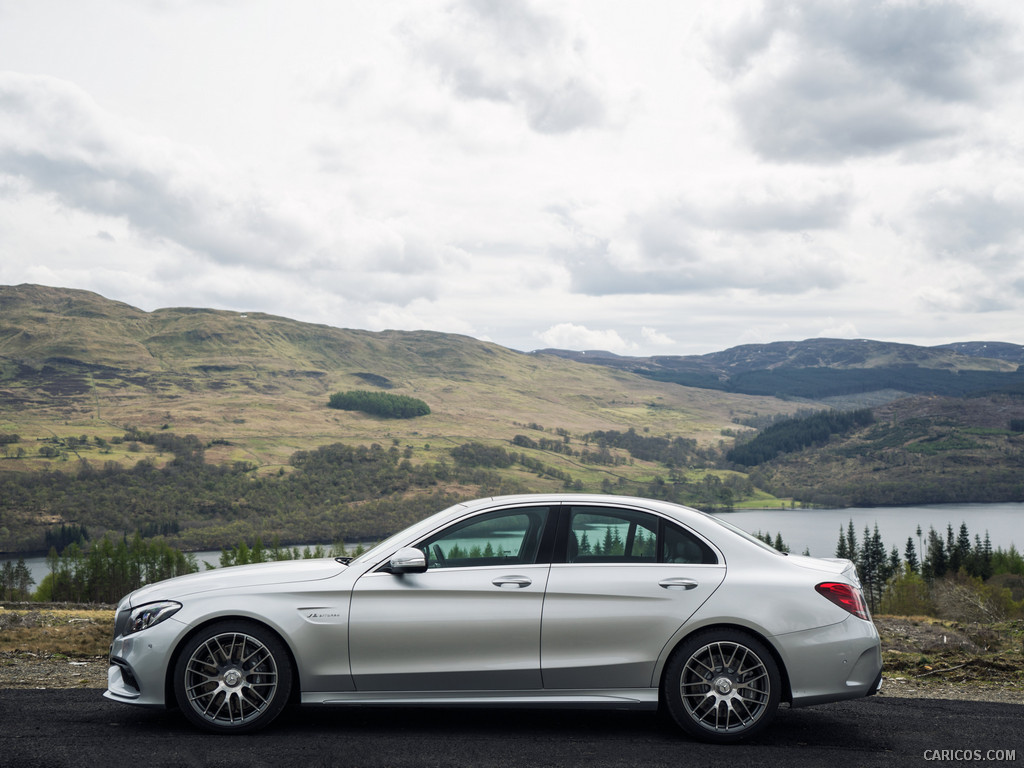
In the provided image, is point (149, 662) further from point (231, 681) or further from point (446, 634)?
point (446, 634)

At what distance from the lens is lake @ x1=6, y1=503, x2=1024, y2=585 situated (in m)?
134

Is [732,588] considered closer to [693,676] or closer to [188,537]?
[693,676]

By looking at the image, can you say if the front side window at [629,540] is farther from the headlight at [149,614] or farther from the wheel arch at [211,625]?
the headlight at [149,614]

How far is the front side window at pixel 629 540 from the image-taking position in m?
6.66

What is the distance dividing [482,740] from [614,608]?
1450 mm

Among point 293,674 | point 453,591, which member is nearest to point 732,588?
point 453,591

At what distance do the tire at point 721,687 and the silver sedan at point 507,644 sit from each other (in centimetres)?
1

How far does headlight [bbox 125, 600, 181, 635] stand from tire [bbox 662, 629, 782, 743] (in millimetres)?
4020

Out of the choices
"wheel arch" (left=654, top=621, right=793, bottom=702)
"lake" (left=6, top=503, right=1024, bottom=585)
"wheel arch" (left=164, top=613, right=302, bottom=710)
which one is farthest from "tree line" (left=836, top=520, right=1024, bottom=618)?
"wheel arch" (left=164, top=613, right=302, bottom=710)

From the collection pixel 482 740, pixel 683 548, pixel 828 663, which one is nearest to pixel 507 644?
pixel 482 740

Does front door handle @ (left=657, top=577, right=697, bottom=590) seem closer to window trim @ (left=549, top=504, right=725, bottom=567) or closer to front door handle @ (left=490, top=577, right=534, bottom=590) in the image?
window trim @ (left=549, top=504, right=725, bottom=567)

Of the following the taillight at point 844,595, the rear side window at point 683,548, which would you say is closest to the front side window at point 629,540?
the rear side window at point 683,548

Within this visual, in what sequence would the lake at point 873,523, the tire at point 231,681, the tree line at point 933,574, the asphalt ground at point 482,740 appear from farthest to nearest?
the lake at point 873,523 < the tree line at point 933,574 < the tire at point 231,681 < the asphalt ground at point 482,740

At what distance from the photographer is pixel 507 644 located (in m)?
6.35
